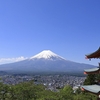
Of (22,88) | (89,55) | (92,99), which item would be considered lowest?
(92,99)

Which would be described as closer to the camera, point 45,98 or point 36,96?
point 45,98

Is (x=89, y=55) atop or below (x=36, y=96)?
atop

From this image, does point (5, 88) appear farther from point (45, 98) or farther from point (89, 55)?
point (89, 55)

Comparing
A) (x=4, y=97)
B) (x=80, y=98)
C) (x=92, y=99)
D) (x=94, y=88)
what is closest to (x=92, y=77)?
(x=92, y=99)

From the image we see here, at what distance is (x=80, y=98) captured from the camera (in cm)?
2050

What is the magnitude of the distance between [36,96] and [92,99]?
6.33 m

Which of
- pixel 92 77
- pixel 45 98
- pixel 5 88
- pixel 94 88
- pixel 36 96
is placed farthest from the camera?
pixel 92 77

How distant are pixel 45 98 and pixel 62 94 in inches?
74.6

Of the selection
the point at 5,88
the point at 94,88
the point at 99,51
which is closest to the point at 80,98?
the point at 5,88

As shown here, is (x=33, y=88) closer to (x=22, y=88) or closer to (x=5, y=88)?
(x=22, y=88)

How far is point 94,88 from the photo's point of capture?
36.6 feet

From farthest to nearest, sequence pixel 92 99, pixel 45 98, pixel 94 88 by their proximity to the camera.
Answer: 1. pixel 92 99
2. pixel 45 98
3. pixel 94 88

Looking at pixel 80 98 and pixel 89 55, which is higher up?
pixel 89 55

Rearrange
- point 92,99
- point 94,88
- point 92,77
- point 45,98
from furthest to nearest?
1. point 92,77
2. point 92,99
3. point 45,98
4. point 94,88
